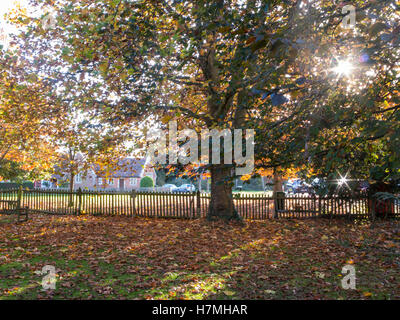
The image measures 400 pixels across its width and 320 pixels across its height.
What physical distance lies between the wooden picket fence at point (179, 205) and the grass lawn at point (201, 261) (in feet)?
6.58

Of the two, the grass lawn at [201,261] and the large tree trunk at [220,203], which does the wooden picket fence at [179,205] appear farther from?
the grass lawn at [201,261]

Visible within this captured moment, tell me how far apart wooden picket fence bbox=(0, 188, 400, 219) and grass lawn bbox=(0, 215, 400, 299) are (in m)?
2.01

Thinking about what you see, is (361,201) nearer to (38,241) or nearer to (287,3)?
(287,3)

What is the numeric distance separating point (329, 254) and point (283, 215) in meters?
7.66

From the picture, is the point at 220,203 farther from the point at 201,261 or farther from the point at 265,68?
the point at 265,68

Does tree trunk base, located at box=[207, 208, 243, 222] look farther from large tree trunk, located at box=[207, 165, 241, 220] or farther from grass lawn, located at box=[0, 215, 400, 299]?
grass lawn, located at box=[0, 215, 400, 299]

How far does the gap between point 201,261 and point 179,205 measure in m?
9.95

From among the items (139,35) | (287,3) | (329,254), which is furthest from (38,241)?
(287,3)

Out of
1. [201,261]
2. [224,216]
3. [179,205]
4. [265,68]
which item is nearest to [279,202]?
[224,216]

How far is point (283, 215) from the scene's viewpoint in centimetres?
1574

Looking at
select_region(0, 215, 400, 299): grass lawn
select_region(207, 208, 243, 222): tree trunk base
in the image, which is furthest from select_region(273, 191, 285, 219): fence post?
select_region(0, 215, 400, 299): grass lawn

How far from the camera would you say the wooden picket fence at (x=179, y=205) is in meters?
14.8

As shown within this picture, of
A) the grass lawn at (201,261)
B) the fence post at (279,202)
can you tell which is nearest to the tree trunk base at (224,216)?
the grass lawn at (201,261)

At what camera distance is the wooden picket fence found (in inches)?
582
